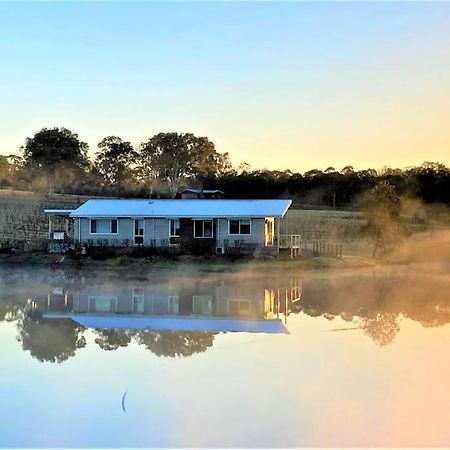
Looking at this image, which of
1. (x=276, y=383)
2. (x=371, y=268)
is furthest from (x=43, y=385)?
(x=371, y=268)

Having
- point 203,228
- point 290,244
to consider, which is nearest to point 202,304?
point 203,228

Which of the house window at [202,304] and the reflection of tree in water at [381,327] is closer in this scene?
the reflection of tree in water at [381,327]

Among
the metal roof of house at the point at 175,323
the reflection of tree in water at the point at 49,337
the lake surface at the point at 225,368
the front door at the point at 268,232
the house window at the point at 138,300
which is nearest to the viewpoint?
the lake surface at the point at 225,368

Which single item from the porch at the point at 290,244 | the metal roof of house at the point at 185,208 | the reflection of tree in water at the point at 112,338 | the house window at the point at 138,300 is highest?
the metal roof of house at the point at 185,208

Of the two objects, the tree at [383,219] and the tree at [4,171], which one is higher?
the tree at [4,171]

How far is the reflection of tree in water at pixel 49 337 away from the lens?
11940mm

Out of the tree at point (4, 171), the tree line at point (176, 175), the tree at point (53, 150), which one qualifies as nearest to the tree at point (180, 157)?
the tree line at point (176, 175)

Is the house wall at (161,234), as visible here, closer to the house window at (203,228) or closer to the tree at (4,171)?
the house window at (203,228)

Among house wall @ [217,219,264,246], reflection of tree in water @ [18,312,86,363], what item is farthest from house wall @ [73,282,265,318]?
house wall @ [217,219,264,246]

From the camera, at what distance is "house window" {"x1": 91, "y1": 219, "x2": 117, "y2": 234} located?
112ft

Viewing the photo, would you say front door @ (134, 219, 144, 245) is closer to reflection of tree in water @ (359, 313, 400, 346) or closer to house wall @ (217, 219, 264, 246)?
house wall @ (217, 219, 264, 246)

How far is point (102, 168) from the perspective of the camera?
289 feet

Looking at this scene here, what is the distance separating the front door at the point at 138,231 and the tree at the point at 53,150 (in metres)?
42.4

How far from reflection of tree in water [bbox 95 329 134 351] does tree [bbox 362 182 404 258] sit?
22830 mm
